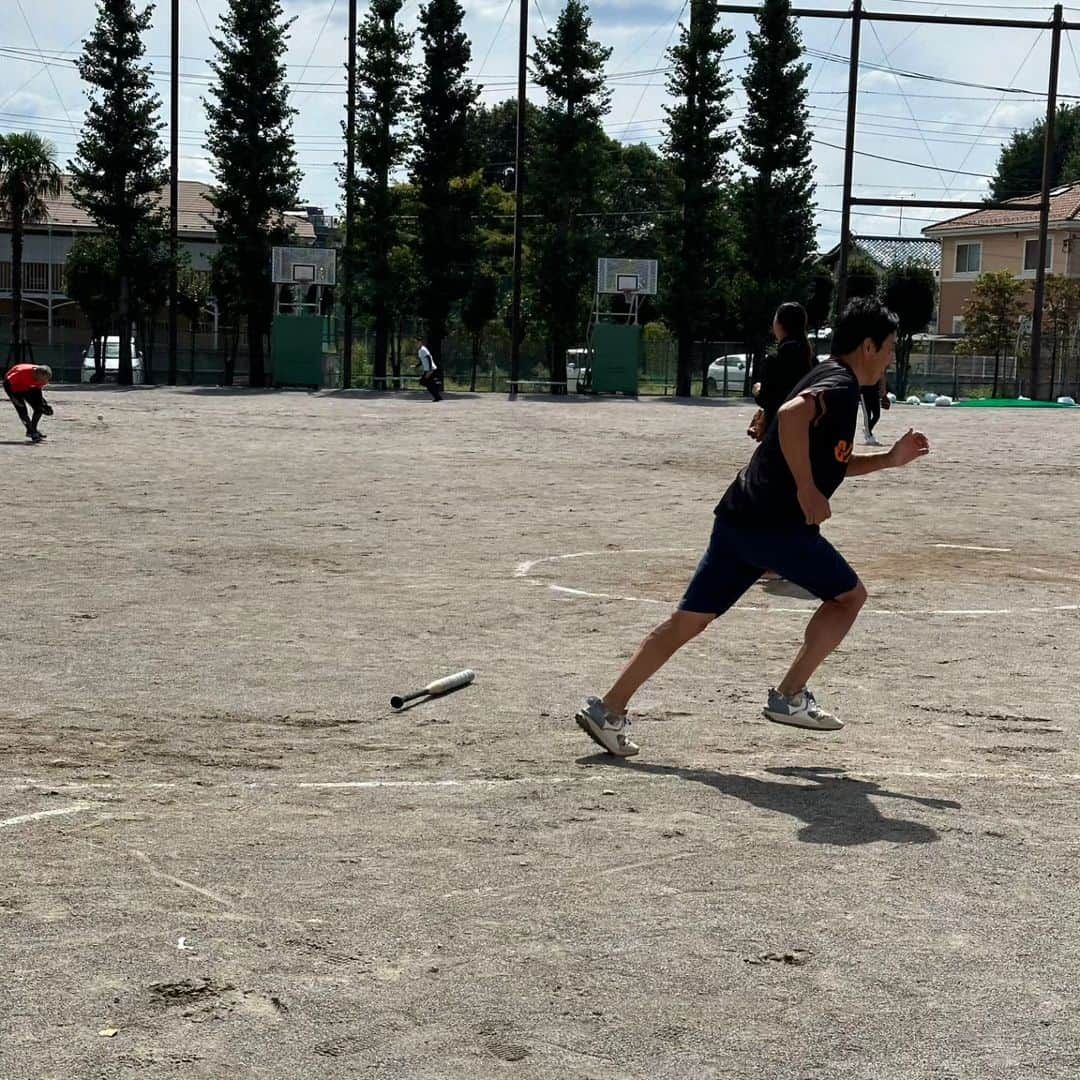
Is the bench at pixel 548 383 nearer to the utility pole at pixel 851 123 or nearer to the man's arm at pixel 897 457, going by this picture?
the utility pole at pixel 851 123

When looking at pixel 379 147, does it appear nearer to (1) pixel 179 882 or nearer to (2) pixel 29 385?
(2) pixel 29 385

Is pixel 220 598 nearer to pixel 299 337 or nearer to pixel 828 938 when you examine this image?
pixel 828 938

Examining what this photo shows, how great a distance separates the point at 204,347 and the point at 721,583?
5314 centimetres

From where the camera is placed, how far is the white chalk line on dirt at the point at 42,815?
571 centimetres

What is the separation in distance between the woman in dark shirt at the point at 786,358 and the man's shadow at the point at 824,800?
5149 mm

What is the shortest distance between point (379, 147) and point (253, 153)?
410 centimetres

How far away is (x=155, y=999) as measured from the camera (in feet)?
13.7

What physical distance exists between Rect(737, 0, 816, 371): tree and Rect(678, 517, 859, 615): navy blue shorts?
47748 mm

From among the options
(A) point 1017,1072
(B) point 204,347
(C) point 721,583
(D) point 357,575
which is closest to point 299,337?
(B) point 204,347

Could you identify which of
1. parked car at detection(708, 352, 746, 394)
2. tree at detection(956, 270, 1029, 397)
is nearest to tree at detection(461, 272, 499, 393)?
parked car at detection(708, 352, 746, 394)

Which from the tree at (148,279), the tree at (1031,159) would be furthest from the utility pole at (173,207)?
the tree at (1031,159)

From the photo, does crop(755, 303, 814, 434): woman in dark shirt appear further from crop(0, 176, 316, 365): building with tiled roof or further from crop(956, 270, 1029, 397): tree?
crop(0, 176, 316, 365): building with tiled roof

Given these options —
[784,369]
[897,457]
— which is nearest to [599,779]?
[897,457]

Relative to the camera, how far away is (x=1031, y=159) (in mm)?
105375
